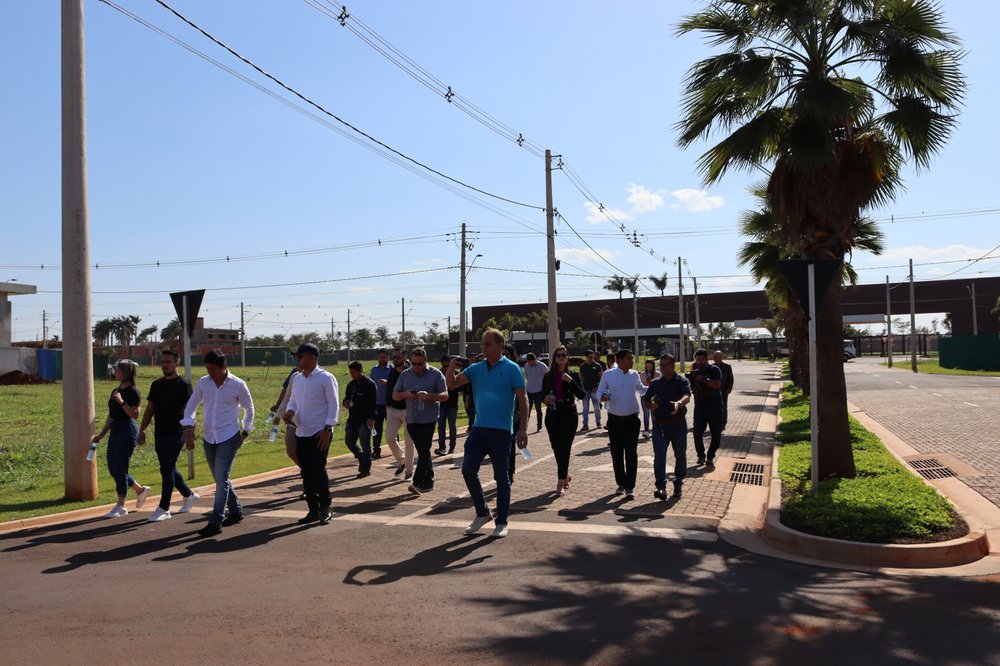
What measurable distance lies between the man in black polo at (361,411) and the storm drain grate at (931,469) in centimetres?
782

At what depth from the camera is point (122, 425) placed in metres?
9.13

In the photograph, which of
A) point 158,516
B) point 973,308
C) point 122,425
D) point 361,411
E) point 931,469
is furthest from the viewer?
point 973,308

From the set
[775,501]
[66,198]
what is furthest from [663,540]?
[66,198]

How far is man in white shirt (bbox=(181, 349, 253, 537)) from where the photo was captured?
8.33m

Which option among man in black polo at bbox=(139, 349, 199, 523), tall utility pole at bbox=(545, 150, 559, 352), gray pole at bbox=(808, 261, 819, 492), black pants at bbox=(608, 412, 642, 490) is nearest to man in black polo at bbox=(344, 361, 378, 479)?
man in black polo at bbox=(139, 349, 199, 523)

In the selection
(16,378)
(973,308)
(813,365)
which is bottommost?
(16,378)

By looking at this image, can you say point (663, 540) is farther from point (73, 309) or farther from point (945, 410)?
point (945, 410)

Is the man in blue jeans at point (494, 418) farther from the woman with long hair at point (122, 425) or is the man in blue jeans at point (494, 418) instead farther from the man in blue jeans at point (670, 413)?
the woman with long hair at point (122, 425)

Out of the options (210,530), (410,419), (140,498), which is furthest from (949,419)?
(140,498)

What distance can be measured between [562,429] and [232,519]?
3826mm

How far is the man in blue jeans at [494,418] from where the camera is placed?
8094 mm

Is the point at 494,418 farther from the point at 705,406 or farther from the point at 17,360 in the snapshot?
the point at 17,360

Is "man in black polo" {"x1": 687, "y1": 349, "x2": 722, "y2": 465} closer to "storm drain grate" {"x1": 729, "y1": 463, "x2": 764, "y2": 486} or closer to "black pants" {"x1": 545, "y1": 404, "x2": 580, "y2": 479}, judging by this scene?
"storm drain grate" {"x1": 729, "y1": 463, "x2": 764, "y2": 486}

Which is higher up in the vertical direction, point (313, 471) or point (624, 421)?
point (624, 421)
